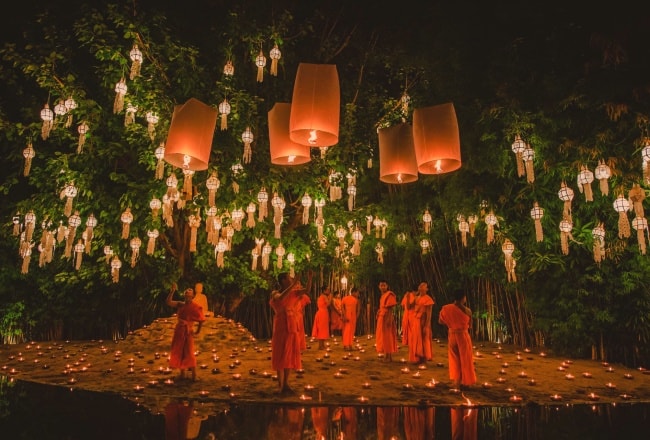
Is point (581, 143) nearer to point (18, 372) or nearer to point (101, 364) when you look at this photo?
point (101, 364)

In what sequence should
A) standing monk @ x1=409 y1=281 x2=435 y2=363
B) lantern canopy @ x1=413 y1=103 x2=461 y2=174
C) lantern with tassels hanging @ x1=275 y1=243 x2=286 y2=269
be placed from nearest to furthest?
lantern canopy @ x1=413 y1=103 x2=461 y2=174
standing monk @ x1=409 y1=281 x2=435 y2=363
lantern with tassels hanging @ x1=275 y1=243 x2=286 y2=269

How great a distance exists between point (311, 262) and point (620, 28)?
692 cm

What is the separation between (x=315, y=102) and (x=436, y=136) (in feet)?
3.64

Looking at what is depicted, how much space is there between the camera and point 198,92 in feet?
24.1

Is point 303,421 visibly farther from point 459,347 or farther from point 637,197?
point 637,197

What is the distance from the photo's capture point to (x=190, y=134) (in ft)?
13.3

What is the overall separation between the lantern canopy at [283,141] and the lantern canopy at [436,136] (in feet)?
3.60

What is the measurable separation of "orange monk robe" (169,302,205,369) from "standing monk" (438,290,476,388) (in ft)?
10.7

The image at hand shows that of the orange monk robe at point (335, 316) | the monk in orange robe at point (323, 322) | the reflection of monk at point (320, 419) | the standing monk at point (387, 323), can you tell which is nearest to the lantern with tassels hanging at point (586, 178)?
→ the standing monk at point (387, 323)

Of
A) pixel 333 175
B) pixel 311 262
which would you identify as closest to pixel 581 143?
pixel 333 175

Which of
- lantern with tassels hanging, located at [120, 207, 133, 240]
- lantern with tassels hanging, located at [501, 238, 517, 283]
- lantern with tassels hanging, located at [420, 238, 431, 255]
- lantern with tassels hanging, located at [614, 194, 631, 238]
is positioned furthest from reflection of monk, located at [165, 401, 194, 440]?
lantern with tassels hanging, located at [420, 238, 431, 255]

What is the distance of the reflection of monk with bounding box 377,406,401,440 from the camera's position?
3352mm

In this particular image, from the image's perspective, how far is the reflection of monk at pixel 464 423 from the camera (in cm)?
337

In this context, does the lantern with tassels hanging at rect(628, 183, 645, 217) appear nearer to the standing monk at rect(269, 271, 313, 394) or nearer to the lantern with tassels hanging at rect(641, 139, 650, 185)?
the lantern with tassels hanging at rect(641, 139, 650, 185)
